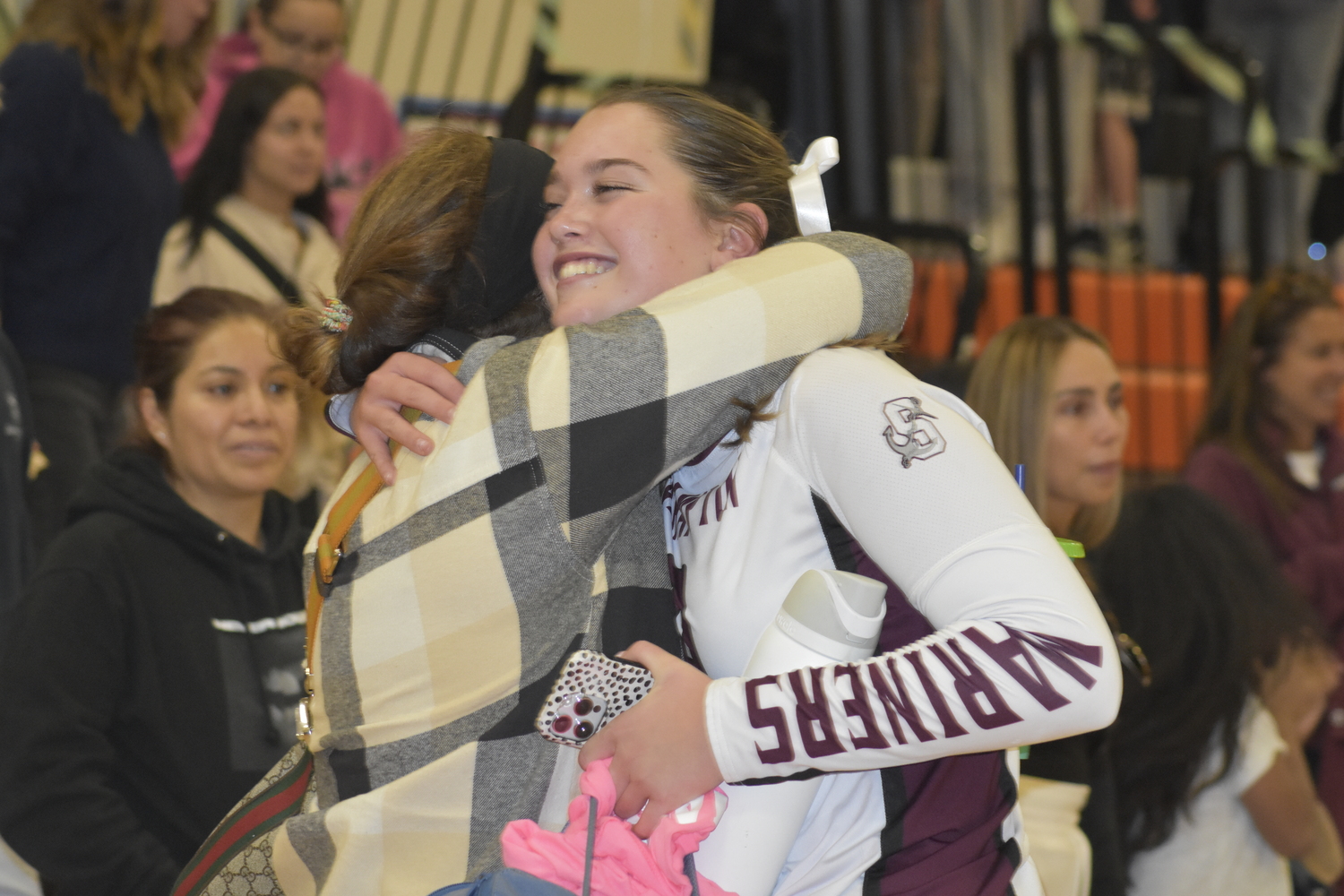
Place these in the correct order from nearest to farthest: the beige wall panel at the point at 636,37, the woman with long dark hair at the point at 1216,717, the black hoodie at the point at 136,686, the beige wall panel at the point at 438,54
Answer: the black hoodie at the point at 136,686, the woman with long dark hair at the point at 1216,717, the beige wall panel at the point at 438,54, the beige wall panel at the point at 636,37

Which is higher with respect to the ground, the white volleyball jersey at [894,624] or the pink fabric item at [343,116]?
the pink fabric item at [343,116]

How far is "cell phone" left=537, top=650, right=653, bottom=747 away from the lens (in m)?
1.37

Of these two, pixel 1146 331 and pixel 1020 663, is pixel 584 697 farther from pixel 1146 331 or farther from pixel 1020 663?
pixel 1146 331

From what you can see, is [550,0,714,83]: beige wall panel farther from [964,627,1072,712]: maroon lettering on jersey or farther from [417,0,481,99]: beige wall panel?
[964,627,1072,712]: maroon lettering on jersey

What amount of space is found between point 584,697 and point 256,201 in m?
2.90

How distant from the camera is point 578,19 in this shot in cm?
655

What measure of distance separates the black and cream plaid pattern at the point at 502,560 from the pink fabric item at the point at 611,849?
0.10 metres

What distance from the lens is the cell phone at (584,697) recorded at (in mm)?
1366

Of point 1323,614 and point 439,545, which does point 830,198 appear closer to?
point 1323,614

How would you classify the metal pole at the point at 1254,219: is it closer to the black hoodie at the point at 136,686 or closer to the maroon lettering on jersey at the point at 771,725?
the black hoodie at the point at 136,686

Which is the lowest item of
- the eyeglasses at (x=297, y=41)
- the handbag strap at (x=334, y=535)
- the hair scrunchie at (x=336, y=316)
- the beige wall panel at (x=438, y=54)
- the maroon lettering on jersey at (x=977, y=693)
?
the maroon lettering on jersey at (x=977, y=693)

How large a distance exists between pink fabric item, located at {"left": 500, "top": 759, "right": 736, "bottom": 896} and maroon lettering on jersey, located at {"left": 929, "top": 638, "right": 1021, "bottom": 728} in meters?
0.27

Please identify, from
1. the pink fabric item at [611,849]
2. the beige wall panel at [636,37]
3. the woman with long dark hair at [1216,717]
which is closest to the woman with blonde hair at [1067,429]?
the woman with long dark hair at [1216,717]

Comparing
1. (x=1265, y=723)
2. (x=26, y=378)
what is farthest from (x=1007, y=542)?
(x=26, y=378)
